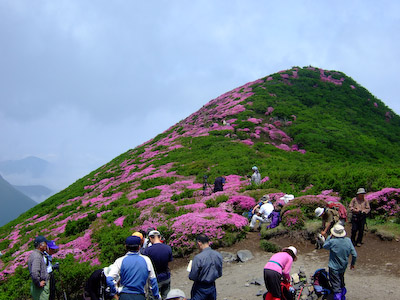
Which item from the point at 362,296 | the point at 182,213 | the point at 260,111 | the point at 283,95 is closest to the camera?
the point at 362,296

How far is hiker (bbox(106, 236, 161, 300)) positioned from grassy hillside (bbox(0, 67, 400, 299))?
554 centimetres

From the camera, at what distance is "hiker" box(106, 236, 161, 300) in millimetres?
5953

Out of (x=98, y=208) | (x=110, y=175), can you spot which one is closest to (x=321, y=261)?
(x=98, y=208)

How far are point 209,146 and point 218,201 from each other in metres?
15.7

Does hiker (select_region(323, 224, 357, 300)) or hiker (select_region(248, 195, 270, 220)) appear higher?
hiker (select_region(248, 195, 270, 220))

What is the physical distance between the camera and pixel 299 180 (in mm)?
20609

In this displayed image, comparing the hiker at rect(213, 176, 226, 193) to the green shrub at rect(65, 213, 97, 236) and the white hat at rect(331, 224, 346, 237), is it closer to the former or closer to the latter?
the green shrub at rect(65, 213, 97, 236)

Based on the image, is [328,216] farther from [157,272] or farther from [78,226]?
[78,226]

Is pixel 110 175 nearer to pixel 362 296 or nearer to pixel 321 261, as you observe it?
pixel 321 261

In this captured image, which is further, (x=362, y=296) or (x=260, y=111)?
(x=260, y=111)

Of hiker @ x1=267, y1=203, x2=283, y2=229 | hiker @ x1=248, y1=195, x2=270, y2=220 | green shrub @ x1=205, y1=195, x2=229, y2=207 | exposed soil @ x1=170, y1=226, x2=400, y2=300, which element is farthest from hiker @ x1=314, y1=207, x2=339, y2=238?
green shrub @ x1=205, y1=195, x2=229, y2=207

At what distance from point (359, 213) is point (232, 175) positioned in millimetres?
13004

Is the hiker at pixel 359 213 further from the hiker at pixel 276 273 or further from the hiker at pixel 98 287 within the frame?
the hiker at pixel 98 287

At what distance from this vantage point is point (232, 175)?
941 inches
